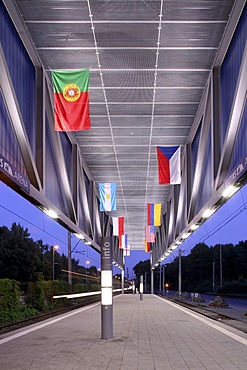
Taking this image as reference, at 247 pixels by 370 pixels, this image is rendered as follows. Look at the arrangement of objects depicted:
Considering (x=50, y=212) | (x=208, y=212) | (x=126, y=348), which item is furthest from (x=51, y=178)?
(x=126, y=348)

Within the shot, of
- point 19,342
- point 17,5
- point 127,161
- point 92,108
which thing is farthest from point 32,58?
point 127,161

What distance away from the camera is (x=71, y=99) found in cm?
1385

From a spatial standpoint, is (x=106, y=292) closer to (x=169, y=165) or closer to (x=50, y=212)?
(x=50, y=212)

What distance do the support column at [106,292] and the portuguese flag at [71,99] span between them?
3.04m

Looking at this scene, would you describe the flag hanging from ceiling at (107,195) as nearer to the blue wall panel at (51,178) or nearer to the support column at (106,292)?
the blue wall panel at (51,178)

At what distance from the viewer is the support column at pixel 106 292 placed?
12.4 metres

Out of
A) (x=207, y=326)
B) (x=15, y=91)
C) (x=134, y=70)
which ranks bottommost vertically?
(x=207, y=326)

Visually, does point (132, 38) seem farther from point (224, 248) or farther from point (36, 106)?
point (224, 248)

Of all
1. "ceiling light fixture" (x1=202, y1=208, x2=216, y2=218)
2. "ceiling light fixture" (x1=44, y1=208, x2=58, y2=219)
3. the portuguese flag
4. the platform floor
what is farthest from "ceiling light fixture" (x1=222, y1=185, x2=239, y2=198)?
"ceiling light fixture" (x1=44, y1=208, x2=58, y2=219)

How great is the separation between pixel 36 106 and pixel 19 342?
759cm

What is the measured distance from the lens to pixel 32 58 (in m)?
Answer: 16.3

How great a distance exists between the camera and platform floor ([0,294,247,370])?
362 inches

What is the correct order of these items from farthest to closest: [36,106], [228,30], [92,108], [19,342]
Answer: [92,108] < [36,106] < [228,30] < [19,342]

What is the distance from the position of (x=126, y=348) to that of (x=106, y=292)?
5.71 feet
